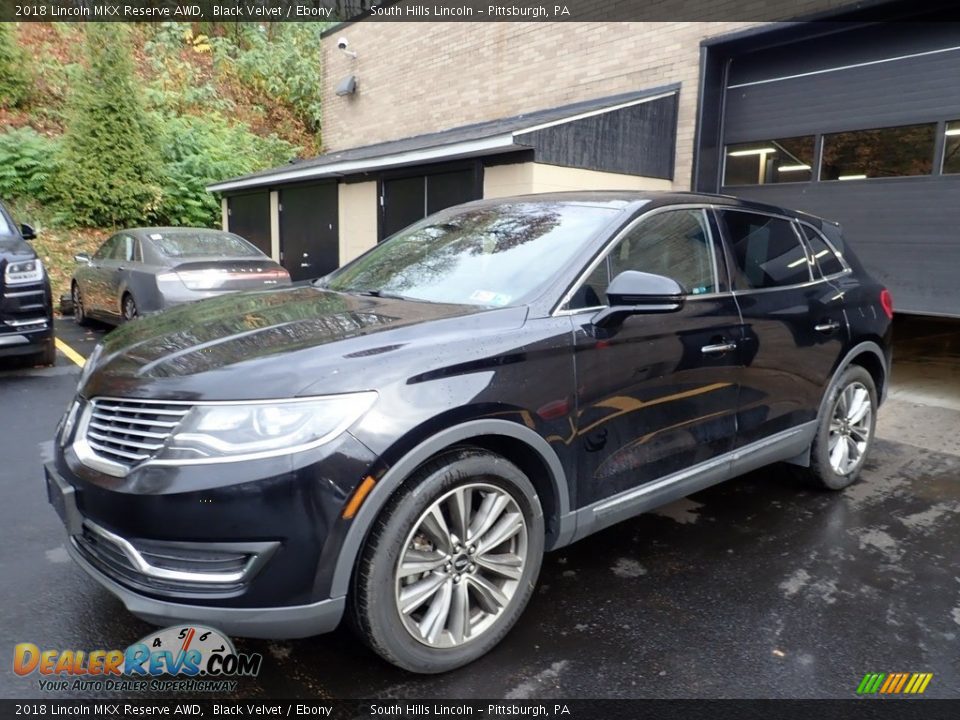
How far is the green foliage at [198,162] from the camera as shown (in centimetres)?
1797

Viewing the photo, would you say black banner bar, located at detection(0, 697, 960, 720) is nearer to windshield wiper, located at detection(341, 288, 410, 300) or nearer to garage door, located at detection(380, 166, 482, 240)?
windshield wiper, located at detection(341, 288, 410, 300)

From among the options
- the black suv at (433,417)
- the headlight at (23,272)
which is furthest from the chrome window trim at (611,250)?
the headlight at (23,272)

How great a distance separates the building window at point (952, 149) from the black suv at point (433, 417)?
4372 millimetres

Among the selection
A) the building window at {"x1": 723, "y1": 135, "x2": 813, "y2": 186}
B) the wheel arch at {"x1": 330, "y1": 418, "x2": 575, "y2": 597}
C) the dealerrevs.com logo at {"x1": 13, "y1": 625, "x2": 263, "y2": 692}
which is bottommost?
the dealerrevs.com logo at {"x1": 13, "y1": 625, "x2": 263, "y2": 692}

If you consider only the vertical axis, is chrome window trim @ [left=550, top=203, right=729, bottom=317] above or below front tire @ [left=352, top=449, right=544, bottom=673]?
above

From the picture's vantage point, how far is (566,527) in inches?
112

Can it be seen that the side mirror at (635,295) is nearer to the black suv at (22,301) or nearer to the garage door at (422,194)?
the black suv at (22,301)

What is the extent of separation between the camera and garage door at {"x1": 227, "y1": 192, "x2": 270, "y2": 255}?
50.6 feet

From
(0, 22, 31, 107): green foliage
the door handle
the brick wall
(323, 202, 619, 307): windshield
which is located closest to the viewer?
(323, 202, 619, 307): windshield

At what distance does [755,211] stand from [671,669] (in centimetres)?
255

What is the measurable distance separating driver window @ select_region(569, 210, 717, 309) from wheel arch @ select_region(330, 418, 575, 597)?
69 cm

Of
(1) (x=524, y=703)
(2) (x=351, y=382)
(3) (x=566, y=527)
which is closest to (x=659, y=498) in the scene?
(3) (x=566, y=527)

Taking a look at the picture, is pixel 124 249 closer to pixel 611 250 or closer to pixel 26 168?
pixel 611 250

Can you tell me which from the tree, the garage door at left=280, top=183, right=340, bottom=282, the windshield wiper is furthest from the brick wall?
the windshield wiper
